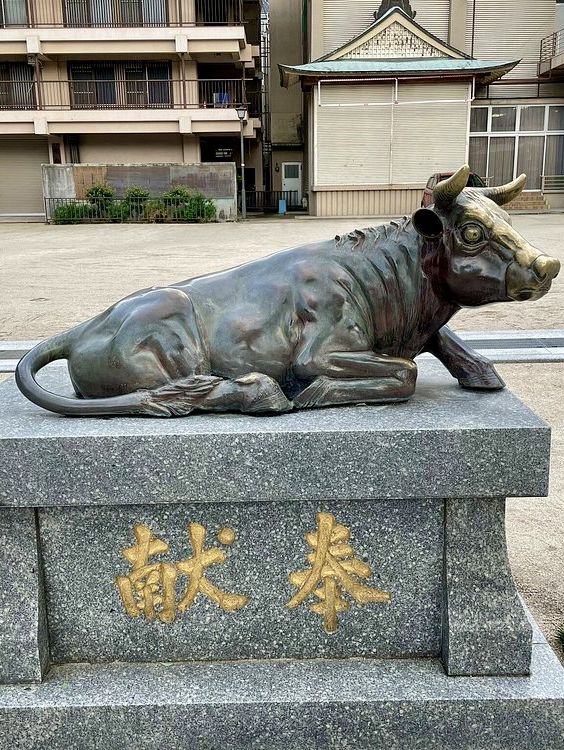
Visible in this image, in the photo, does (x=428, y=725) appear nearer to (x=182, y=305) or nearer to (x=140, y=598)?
(x=140, y=598)

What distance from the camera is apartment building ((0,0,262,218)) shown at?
26312 millimetres

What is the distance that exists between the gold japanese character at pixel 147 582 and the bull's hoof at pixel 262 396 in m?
0.51

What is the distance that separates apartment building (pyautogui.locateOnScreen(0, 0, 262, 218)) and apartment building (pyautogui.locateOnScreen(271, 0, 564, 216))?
2982mm

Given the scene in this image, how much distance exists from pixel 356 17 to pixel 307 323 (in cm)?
2773

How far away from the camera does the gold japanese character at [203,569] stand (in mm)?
2428

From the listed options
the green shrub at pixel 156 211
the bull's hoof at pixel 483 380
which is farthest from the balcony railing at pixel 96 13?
the bull's hoof at pixel 483 380

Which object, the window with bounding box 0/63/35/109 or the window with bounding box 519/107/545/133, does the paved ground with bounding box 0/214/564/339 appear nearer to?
the window with bounding box 519/107/545/133

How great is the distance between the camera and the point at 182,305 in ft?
8.55

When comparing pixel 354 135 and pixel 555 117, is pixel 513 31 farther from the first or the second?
pixel 354 135

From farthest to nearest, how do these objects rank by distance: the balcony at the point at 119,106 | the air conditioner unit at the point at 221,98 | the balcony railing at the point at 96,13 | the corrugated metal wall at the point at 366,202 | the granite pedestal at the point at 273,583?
the air conditioner unit at the point at 221,98 → the balcony railing at the point at 96,13 → the balcony at the point at 119,106 → the corrugated metal wall at the point at 366,202 → the granite pedestal at the point at 273,583

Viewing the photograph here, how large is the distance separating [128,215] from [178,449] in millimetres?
24641

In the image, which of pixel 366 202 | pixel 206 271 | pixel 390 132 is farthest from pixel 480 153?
pixel 206 271

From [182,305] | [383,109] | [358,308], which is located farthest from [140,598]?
[383,109]

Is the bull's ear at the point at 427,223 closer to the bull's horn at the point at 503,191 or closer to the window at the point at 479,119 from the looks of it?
the bull's horn at the point at 503,191
